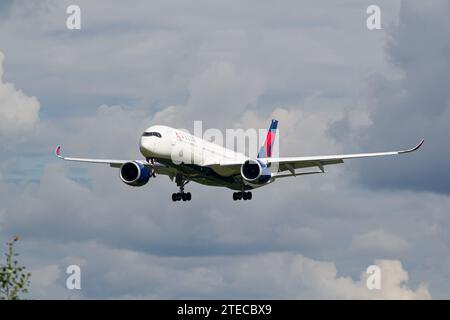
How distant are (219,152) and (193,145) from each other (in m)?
4.82

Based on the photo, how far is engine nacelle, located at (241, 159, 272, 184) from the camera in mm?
87250

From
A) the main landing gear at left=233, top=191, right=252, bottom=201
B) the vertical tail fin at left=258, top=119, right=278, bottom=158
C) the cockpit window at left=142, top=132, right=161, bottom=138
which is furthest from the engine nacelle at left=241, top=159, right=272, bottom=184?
the vertical tail fin at left=258, top=119, right=278, bottom=158

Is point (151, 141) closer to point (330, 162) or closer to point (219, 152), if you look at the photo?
point (219, 152)

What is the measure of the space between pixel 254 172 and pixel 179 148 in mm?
8026

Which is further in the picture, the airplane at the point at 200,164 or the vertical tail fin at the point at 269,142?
the vertical tail fin at the point at 269,142

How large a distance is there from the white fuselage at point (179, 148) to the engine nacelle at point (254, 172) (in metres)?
1.89

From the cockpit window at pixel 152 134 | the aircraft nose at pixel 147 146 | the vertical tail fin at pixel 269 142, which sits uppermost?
the vertical tail fin at pixel 269 142

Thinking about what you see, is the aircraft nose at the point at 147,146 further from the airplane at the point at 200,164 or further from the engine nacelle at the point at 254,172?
the engine nacelle at the point at 254,172

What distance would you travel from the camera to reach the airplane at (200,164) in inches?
3238

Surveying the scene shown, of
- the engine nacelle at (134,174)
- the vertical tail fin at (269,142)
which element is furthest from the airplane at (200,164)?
the vertical tail fin at (269,142)

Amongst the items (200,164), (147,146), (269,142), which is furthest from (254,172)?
(269,142)

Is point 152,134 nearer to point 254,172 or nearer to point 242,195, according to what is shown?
point 254,172
